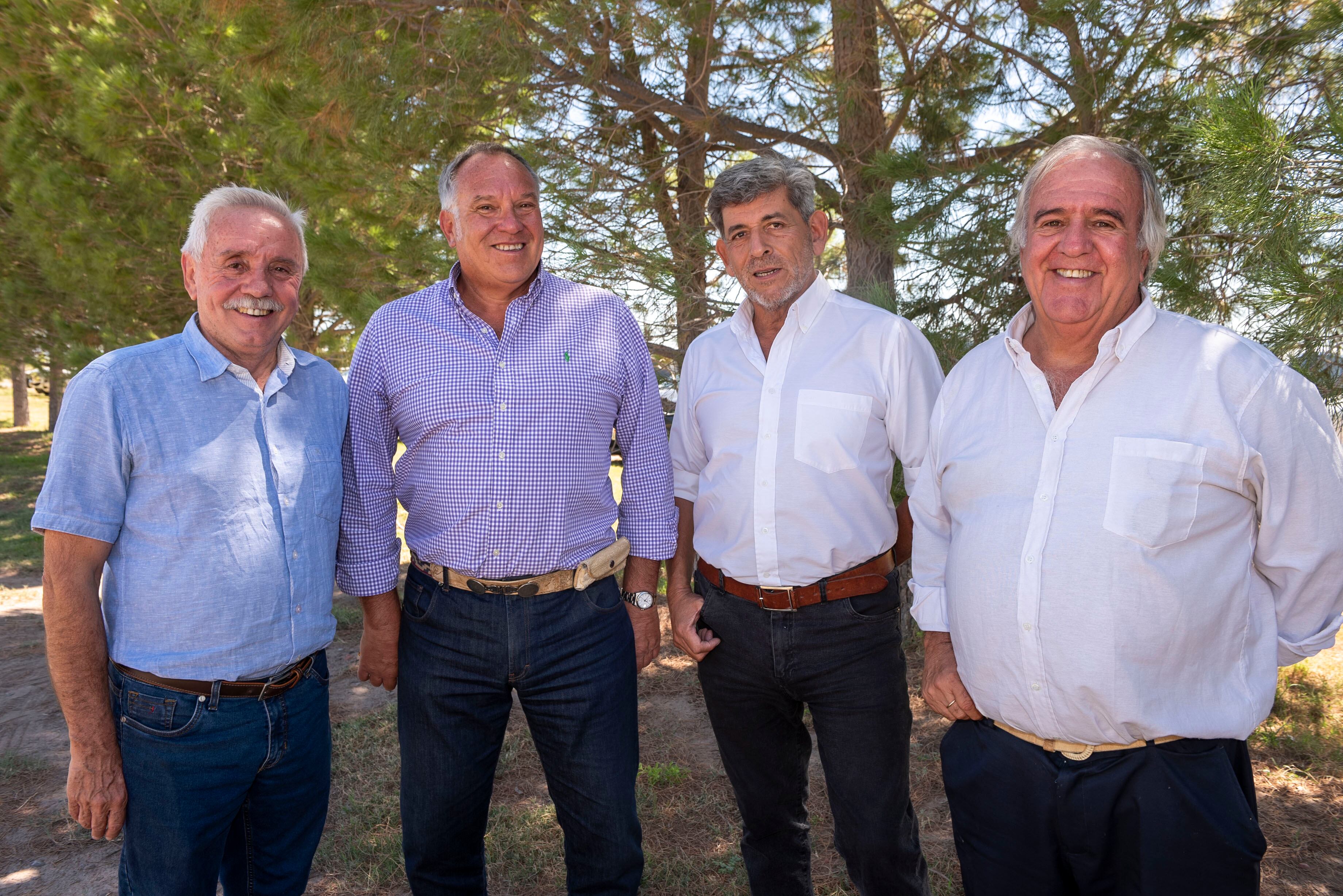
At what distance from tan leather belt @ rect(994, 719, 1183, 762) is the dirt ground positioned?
1356 mm

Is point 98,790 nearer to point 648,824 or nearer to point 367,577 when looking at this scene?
point 367,577

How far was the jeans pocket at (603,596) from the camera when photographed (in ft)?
7.50

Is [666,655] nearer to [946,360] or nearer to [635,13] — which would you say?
[946,360]

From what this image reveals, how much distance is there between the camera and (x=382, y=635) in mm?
2342

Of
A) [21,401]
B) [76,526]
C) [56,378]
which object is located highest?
[21,401]

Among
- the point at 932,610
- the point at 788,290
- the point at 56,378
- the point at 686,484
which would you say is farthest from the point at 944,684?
the point at 56,378

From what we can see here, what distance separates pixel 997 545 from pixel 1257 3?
240 centimetres

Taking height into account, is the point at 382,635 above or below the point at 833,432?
below

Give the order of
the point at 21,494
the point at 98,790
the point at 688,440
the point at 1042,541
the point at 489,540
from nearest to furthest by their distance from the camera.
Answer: the point at 1042,541 < the point at 98,790 < the point at 489,540 < the point at 688,440 < the point at 21,494

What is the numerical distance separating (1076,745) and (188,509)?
1944 mm

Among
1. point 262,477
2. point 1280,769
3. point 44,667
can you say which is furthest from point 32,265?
point 1280,769

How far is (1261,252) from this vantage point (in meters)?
2.25

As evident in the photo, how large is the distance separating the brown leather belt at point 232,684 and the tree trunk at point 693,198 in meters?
2.22

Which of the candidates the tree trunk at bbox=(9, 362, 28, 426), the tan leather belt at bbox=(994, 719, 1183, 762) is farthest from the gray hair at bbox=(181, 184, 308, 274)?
the tree trunk at bbox=(9, 362, 28, 426)
